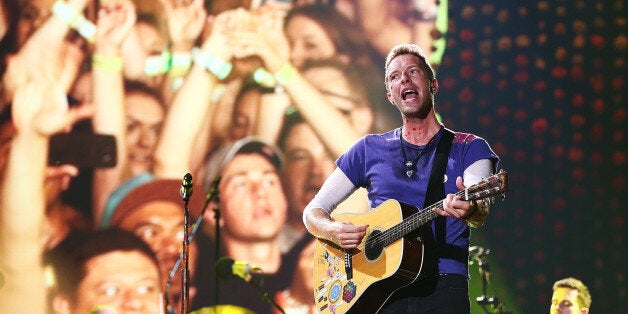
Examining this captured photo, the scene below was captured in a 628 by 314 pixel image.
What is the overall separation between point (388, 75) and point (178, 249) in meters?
2.68

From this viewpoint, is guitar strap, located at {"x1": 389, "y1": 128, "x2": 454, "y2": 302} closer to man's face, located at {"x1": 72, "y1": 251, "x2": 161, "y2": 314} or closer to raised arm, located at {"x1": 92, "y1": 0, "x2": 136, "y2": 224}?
man's face, located at {"x1": 72, "y1": 251, "x2": 161, "y2": 314}

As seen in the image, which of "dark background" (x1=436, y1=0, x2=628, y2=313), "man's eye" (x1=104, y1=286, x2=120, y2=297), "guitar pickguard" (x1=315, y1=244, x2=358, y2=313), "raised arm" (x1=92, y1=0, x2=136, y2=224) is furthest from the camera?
"dark background" (x1=436, y1=0, x2=628, y2=313)

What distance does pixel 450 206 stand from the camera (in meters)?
2.48

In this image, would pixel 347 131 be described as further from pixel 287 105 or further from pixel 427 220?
pixel 427 220

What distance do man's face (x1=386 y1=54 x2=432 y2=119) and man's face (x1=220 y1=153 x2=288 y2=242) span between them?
Result: 8.06 feet

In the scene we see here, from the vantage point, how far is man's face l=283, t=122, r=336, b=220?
17.9 feet

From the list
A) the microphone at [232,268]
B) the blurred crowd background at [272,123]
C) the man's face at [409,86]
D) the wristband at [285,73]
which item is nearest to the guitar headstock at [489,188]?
the man's face at [409,86]

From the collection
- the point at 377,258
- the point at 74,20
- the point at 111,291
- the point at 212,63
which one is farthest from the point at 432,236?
the point at 74,20

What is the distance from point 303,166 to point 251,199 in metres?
0.49

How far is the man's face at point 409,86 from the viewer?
2.93 metres

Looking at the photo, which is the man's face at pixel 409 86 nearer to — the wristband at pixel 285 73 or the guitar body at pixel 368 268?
the guitar body at pixel 368 268

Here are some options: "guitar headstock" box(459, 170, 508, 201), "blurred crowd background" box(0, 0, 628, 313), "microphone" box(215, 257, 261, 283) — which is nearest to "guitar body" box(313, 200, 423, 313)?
"guitar headstock" box(459, 170, 508, 201)

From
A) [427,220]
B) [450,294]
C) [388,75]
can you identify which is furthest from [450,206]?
[388,75]

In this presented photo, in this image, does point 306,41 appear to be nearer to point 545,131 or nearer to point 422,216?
point 545,131
